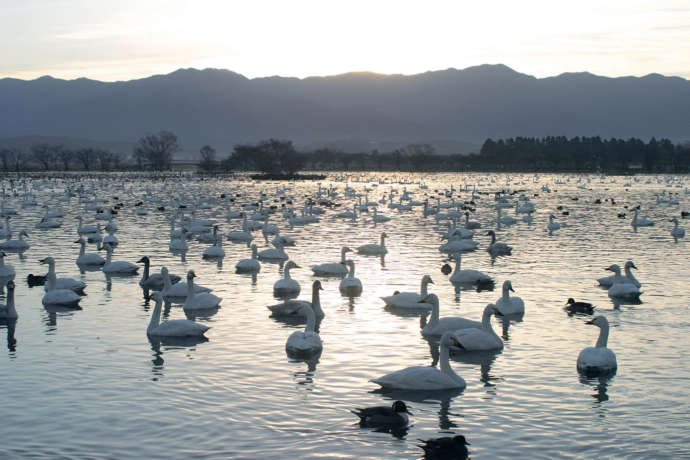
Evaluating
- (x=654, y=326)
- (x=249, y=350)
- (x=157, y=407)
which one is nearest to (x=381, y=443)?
(x=157, y=407)

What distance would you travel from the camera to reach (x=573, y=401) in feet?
34.2

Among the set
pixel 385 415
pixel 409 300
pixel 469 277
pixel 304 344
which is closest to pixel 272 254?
pixel 469 277

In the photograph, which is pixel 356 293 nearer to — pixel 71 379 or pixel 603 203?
pixel 71 379

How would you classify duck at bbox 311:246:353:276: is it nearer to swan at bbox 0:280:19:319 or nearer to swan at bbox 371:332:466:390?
swan at bbox 0:280:19:319

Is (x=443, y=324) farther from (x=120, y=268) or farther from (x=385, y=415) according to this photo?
(x=120, y=268)

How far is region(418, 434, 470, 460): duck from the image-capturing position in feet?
27.1

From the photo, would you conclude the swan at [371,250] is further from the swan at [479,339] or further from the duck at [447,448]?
the duck at [447,448]

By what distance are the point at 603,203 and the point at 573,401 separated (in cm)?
4542

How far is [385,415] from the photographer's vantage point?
9.13 metres

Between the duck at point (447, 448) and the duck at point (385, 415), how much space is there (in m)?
0.77

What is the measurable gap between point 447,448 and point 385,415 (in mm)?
1090

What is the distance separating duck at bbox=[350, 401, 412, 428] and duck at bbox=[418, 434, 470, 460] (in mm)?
767

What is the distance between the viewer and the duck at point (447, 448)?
825 centimetres

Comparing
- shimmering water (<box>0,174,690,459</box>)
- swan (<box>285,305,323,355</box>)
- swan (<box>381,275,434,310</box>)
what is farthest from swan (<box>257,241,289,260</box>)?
swan (<box>285,305,323,355</box>)
